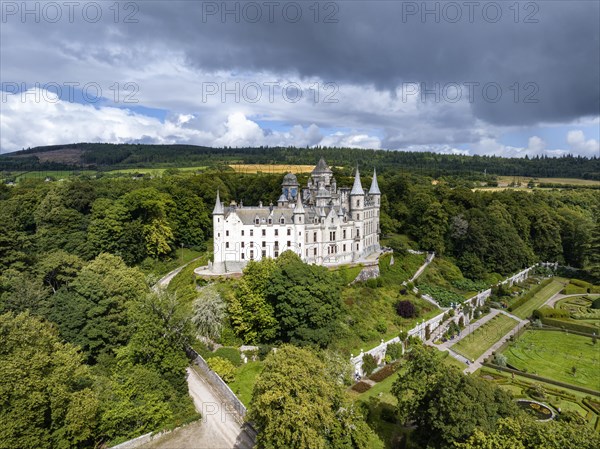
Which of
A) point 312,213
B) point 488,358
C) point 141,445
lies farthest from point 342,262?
point 141,445

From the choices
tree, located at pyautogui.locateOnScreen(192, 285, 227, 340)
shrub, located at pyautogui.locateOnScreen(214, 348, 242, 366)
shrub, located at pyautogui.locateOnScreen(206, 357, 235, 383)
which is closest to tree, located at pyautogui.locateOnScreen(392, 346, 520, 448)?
shrub, located at pyautogui.locateOnScreen(206, 357, 235, 383)

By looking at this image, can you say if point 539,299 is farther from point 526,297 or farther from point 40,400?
point 40,400

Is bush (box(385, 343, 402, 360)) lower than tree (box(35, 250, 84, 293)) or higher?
lower

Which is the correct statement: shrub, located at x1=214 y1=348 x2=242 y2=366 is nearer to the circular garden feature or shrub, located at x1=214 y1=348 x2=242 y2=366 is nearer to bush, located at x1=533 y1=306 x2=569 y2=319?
the circular garden feature

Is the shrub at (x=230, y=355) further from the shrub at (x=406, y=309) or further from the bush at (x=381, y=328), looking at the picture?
the shrub at (x=406, y=309)

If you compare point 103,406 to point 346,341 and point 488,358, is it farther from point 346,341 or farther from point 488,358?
point 488,358

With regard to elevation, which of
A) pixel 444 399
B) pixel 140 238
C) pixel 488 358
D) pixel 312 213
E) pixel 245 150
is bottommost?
pixel 488 358
